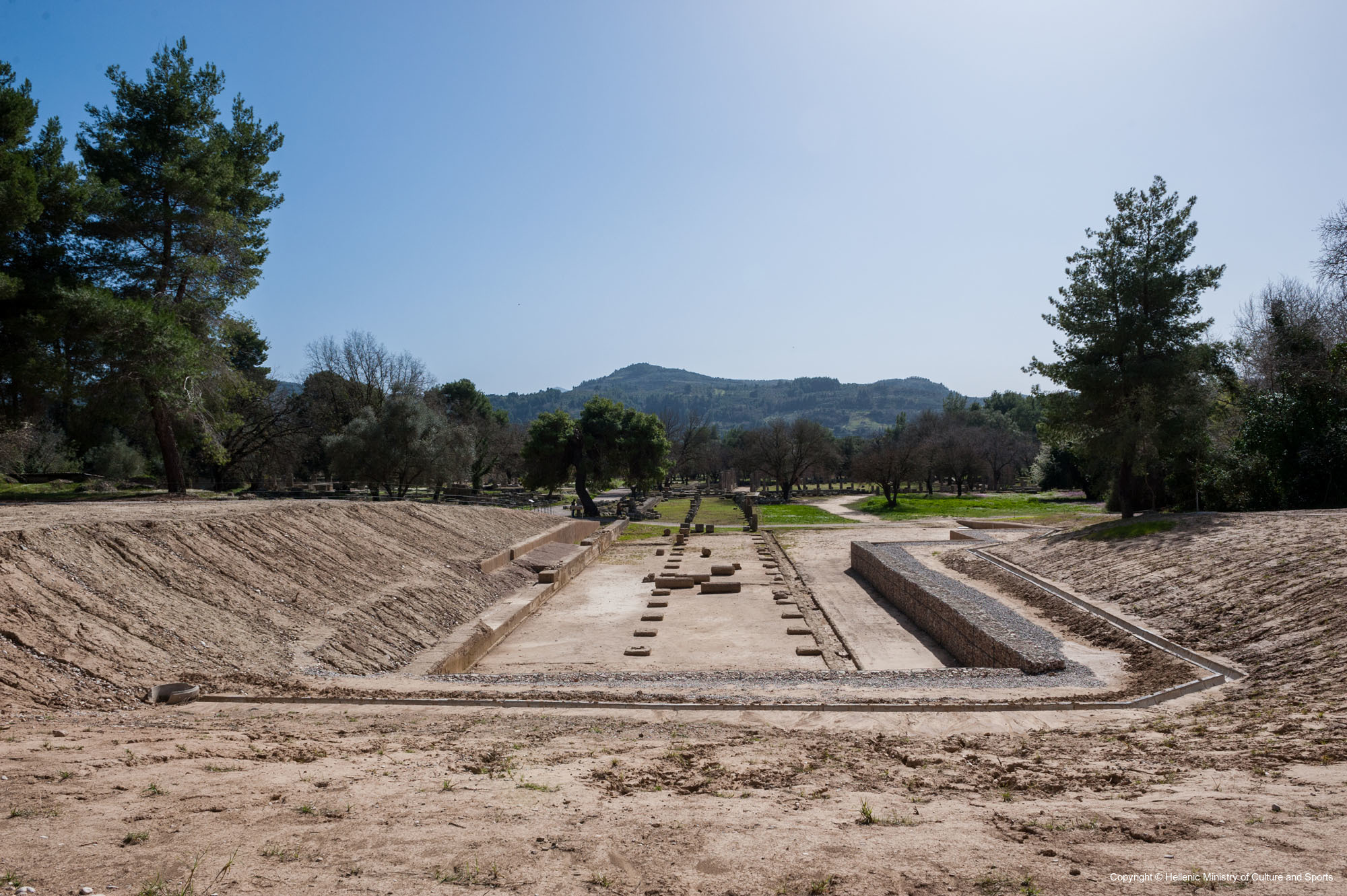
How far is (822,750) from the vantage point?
22.1 ft

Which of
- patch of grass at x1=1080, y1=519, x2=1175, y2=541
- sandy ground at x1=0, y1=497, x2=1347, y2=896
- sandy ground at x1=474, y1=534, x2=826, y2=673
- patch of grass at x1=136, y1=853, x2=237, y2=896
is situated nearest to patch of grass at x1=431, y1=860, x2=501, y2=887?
sandy ground at x1=0, y1=497, x2=1347, y2=896

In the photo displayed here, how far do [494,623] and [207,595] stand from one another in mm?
5589

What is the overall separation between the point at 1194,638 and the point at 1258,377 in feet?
82.0

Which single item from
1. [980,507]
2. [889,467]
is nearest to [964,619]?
[980,507]

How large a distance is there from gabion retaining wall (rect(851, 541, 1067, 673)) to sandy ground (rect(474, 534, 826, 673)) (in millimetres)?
2698

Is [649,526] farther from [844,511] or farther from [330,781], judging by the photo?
[330,781]

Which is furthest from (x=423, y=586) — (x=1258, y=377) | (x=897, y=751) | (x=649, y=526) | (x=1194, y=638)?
(x=1258, y=377)

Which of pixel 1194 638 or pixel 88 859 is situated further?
pixel 1194 638

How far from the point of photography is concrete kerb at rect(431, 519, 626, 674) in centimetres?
1299

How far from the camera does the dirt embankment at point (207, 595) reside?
829cm

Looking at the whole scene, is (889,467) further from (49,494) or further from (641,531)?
(49,494)

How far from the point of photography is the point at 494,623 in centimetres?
1560

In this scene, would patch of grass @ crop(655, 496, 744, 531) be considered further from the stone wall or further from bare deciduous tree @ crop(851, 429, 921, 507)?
bare deciduous tree @ crop(851, 429, 921, 507)

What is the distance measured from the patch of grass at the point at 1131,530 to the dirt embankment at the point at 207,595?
50.5 feet
